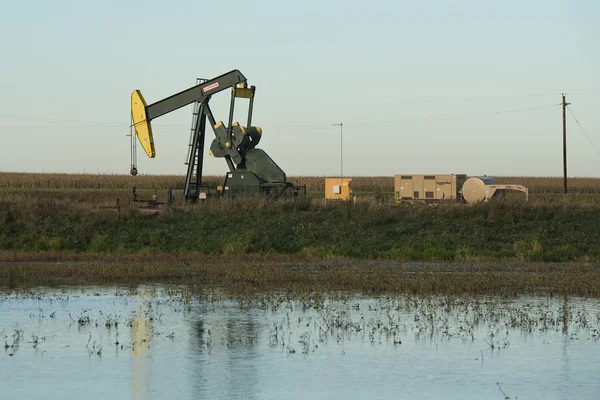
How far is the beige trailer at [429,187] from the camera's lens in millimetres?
54188

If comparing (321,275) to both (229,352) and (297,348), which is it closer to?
(297,348)

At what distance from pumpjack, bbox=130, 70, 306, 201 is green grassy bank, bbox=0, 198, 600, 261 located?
4.28 m

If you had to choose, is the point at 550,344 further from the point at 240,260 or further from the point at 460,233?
the point at 460,233

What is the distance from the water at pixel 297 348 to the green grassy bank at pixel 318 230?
41.5 ft

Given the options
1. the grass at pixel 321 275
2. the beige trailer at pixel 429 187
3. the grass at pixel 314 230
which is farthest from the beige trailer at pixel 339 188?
the grass at pixel 321 275

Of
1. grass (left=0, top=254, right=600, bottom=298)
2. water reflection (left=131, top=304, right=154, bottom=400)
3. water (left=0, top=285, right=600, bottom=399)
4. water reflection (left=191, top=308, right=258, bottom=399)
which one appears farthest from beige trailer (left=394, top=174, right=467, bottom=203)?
water reflection (left=131, top=304, right=154, bottom=400)

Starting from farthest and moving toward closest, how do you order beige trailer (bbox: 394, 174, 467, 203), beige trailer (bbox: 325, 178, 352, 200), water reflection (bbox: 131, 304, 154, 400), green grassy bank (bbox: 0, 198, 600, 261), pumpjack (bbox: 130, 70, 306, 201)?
1. beige trailer (bbox: 394, 174, 467, 203)
2. beige trailer (bbox: 325, 178, 352, 200)
3. pumpjack (bbox: 130, 70, 306, 201)
4. green grassy bank (bbox: 0, 198, 600, 261)
5. water reflection (bbox: 131, 304, 154, 400)

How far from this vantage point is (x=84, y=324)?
1716 cm

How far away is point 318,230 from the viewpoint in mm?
36125

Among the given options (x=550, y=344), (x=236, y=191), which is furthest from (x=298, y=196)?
(x=550, y=344)

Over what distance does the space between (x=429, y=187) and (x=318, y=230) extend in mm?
19927

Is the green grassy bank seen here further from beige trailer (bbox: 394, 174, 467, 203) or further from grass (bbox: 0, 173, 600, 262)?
beige trailer (bbox: 394, 174, 467, 203)

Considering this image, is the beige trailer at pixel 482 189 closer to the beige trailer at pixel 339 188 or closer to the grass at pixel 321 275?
the beige trailer at pixel 339 188

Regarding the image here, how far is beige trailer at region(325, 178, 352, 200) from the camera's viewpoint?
168 ft
